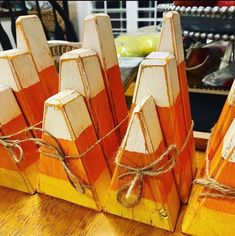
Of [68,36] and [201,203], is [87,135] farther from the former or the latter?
[68,36]

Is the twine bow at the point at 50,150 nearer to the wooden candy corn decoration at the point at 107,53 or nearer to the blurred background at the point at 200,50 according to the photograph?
the wooden candy corn decoration at the point at 107,53

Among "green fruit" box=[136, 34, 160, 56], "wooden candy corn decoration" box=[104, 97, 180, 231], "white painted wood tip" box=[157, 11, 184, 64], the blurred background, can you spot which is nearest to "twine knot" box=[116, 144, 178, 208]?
"wooden candy corn decoration" box=[104, 97, 180, 231]

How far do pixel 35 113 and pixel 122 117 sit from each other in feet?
0.39

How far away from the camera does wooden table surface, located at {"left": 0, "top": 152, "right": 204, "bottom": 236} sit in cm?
31

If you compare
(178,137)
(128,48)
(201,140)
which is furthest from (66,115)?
(128,48)

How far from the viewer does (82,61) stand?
296 mm

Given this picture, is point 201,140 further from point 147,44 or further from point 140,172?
point 147,44

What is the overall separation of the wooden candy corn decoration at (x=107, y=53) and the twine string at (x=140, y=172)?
10cm

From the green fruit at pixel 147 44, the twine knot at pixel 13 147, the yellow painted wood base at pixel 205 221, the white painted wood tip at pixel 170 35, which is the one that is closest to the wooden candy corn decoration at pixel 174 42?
the white painted wood tip at pixel 170 35

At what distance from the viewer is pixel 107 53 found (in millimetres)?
335

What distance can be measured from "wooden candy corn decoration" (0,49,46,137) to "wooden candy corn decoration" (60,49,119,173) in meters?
0.06

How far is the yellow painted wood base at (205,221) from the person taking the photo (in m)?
0.27

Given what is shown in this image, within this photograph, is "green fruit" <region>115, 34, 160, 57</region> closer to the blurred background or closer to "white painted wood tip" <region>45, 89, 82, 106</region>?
the blurred background

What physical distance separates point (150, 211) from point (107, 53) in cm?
19
